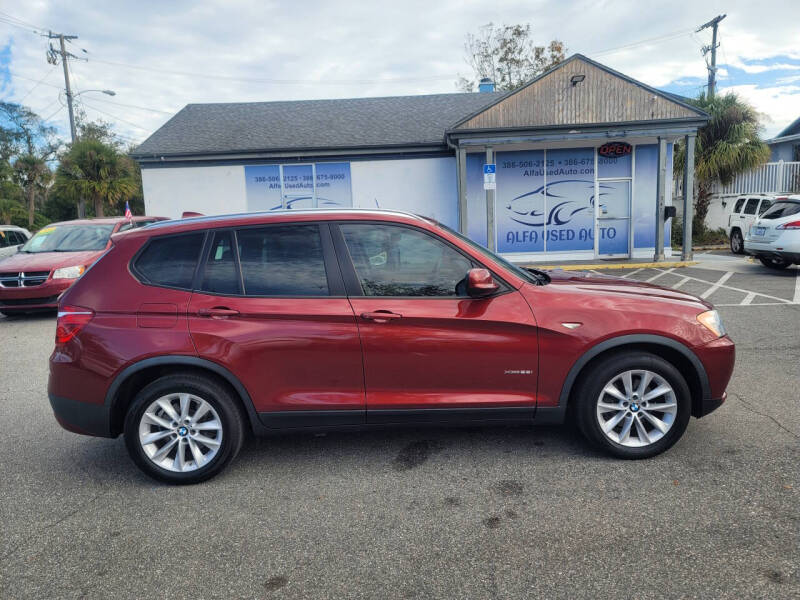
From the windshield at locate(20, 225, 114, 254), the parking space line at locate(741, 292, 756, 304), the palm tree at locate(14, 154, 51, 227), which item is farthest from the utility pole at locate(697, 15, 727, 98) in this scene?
the palm tree at locate(14, 154, 51, 227)

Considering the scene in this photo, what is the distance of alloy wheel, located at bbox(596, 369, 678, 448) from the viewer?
3.66 metres

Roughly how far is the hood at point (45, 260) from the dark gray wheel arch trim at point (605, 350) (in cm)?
835

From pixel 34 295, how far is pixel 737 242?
18.7 meters

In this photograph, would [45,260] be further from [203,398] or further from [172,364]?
[203,398]

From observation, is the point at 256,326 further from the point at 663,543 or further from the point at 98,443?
the point at 663,543

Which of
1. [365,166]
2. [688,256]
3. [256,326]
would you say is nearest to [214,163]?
[365,166]

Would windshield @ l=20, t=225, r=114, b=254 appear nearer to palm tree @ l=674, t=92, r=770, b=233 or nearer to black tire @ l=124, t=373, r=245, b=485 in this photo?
black tire @ l=124, t=373, r=245, b=485

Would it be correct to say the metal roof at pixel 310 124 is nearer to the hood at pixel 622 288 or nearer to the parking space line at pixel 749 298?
the parking space line at pixel 749 298

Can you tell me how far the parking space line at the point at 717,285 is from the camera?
34.4 ft

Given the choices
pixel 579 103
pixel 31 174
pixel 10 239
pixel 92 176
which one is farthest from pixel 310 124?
pixel 31 174

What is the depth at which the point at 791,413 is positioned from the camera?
443 cm

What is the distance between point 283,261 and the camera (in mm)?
3697

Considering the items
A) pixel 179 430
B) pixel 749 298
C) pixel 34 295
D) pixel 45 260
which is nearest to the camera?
pixel 179 430

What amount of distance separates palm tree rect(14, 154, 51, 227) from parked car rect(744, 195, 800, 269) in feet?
127
